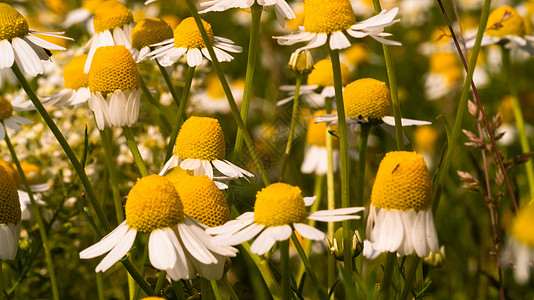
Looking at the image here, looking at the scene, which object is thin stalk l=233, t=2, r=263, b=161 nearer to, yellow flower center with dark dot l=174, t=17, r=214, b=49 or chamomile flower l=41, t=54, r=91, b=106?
yellow flower center with dark dot l=174, t=17, r=214, b=49

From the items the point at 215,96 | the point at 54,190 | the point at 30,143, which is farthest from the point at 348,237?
the point at 215,96

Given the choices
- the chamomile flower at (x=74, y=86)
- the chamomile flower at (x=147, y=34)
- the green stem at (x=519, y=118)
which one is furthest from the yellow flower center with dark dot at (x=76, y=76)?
the green stem at (x=519, y=118)

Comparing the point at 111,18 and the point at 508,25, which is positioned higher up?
the point at 111,18

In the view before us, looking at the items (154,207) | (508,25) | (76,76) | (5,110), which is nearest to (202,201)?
(154,207)

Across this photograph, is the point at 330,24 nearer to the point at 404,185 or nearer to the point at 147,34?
the point at 404,185

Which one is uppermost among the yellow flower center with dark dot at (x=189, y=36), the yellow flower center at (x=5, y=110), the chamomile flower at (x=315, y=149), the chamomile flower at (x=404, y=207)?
the yellow flower center with dark dot at (x=189, y=36)

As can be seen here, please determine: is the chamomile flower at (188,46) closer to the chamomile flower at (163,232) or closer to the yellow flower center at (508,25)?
A: the chamomile flower at (163,232)
